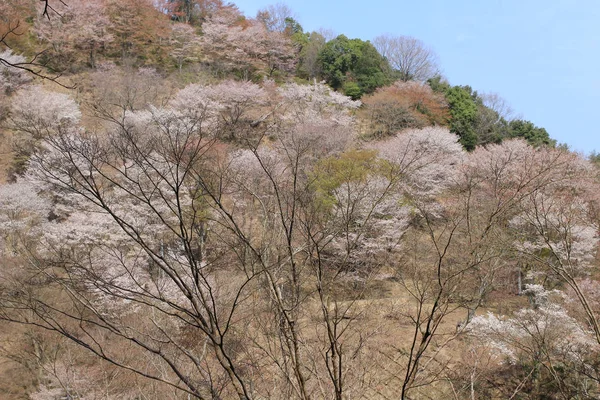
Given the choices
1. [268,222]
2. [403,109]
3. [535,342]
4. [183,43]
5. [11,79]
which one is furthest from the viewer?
[183,43]

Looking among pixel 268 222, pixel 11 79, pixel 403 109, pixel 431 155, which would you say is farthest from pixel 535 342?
pixel 11 79

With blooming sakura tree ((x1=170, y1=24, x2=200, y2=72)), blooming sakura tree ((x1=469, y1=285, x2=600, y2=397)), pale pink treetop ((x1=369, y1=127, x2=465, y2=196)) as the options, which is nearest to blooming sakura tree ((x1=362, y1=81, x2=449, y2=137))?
pale pink treetop ((x1=369, y1=127, x2=465, y2=196))

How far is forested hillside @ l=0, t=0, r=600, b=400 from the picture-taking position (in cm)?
211

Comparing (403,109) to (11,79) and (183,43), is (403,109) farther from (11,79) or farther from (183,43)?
(11,79)

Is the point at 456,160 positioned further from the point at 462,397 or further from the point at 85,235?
the point at 85,235

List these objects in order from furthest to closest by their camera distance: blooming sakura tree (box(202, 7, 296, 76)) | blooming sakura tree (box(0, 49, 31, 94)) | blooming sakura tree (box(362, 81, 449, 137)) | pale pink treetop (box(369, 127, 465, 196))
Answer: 1. blooming sakura tree (box(202, 7, 296, 76))
2. blooming sakura tree (box(362, 81, 449, 137))
3. blooming sakura tree (box(0, 49, 31, 94))
4. pale pink treetop (box(369, 127, 465, 196))

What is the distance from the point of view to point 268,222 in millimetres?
2770

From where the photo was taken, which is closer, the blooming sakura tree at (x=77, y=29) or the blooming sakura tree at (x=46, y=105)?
the blooming sakura tree at (x=46, y=105)

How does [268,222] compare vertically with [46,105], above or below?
above

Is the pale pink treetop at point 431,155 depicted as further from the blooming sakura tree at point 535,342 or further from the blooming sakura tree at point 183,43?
the blooming sakura tree at point 183,43

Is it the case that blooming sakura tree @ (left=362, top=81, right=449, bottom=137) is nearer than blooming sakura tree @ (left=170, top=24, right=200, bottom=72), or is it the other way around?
blooming sakura tree @ (left=362, top=81, right=449, bottom=137)

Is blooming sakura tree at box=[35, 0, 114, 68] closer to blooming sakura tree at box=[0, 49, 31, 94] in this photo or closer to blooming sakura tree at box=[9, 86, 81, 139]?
blooming sakura tree at box=[0, 49, 31, 94]

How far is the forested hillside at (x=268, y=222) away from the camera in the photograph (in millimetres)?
2105

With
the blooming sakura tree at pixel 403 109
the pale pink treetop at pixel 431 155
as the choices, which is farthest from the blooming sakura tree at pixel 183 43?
the pale pink treetop at pixel 431 155
